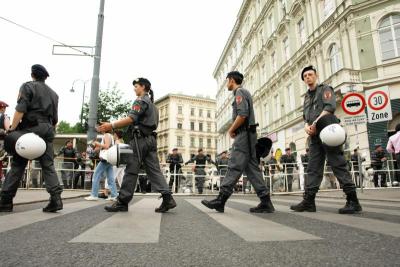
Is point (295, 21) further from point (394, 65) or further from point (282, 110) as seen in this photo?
point (394, 65)

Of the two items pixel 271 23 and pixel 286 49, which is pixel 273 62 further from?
pixel 271 23

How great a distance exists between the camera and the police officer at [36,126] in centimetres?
401

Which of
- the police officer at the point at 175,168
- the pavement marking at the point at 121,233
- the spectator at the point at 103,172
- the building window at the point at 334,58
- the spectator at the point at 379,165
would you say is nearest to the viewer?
the pavement marking at the point at 121,233

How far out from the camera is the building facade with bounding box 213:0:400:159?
56.7 feet

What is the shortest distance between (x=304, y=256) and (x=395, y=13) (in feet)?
64.9

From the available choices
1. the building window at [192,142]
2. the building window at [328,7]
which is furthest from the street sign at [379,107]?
the building window at [192,142]

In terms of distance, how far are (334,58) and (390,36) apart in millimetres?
3242

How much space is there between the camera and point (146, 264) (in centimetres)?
156

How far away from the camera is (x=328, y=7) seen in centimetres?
2039

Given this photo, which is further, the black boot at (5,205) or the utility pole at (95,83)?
the utility pole at (95,83)

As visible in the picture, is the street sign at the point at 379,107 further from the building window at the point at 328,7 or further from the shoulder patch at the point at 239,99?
the building window at the point at 328,7

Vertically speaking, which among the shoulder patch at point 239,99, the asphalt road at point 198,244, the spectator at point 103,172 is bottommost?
the asphalt road at point 198,244

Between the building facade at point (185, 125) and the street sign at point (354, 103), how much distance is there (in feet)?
192

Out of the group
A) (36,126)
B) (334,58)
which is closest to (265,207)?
(36,126)
